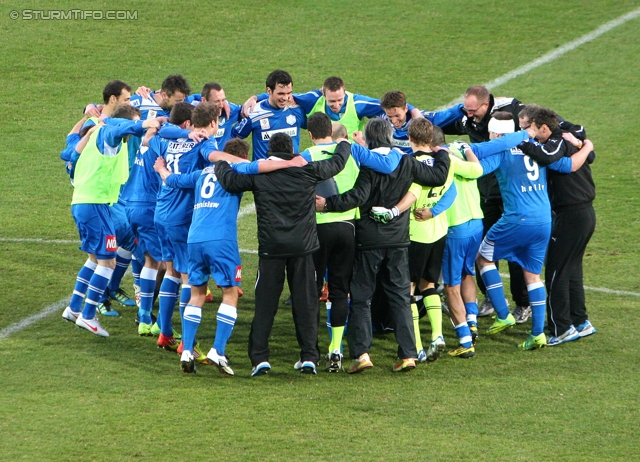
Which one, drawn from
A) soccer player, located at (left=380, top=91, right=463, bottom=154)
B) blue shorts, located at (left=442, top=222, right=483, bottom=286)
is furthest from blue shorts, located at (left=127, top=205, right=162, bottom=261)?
blue shorts, located at (left=442, top=222, right=483, bottom=286)

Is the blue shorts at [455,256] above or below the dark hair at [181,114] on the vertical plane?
below

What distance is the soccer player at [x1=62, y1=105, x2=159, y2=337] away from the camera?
912cm

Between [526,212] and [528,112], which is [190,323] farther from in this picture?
[528,112]

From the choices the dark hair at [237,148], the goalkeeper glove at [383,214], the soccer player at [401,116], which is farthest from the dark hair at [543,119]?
the dark hair at [237,148]

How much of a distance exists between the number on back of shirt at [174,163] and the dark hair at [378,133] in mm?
1664

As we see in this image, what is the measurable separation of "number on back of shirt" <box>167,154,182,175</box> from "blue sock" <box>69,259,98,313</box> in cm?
144

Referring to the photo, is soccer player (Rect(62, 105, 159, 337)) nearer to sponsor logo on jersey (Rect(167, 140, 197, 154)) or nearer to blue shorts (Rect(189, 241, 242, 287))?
sponsor logo on jersey (Rect(167, 140, 197, 154))

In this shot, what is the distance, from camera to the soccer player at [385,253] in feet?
27.0

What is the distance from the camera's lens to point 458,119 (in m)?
10.2

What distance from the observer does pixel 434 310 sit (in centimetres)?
859

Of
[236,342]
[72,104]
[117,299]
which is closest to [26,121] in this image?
[72,104]

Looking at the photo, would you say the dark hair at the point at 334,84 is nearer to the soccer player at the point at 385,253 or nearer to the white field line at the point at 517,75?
the soccer player at the point at 385,253

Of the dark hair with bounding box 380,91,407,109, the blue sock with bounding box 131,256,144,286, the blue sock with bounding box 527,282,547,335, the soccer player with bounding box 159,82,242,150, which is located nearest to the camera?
the blue sock with bounding box 527,282,547,335

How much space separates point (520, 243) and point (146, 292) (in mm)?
3500
